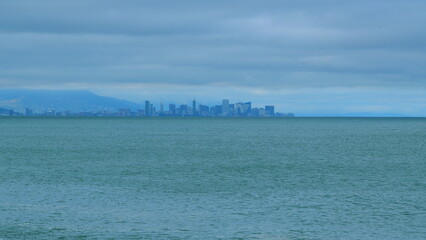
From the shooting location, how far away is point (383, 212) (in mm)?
39000

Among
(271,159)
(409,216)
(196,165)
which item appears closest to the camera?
(409,216)

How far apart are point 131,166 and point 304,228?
40602mm

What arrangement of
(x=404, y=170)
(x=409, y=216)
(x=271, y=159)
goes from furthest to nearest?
(x=271, y=159), (x=404, y=170), (x=409, y=216)

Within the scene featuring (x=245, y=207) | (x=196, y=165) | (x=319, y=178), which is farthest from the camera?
(x=196, y=165)

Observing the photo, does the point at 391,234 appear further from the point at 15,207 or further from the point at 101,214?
the point at 15,207

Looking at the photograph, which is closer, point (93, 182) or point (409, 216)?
point (409, 216)

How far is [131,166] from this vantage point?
71.9 meters

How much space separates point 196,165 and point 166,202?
99.2 ft

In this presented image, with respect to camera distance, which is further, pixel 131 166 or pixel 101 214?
pixel 131 166

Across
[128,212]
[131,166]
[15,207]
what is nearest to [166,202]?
[128,212]

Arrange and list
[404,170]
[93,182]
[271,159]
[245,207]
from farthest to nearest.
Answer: [271,159]
[404,170]
[93,182]
[245,207]

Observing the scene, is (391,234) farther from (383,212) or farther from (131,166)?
(131,166)

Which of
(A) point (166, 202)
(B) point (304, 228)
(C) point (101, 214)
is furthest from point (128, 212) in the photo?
(B) point (304, 228)

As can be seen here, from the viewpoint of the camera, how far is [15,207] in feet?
130
